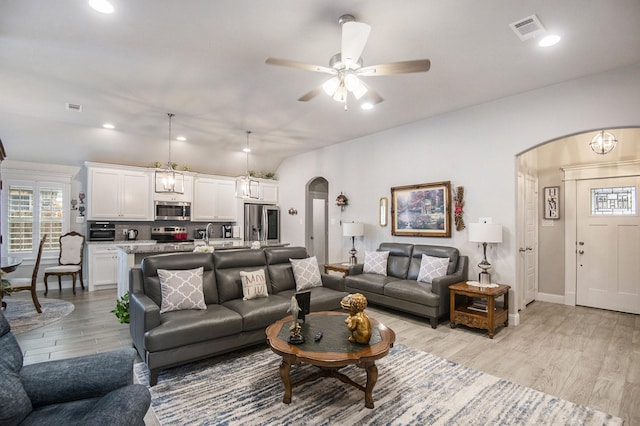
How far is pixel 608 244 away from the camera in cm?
475

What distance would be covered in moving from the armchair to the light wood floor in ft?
6.46

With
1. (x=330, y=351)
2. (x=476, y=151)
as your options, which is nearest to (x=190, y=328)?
(x=330, y=351)

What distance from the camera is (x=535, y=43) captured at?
9.48ft

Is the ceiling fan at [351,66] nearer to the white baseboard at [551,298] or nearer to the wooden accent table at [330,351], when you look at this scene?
the wooden accent table at [330,351]

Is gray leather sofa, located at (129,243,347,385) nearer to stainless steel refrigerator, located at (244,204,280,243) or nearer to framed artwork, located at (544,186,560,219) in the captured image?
stainless steel refrigerator, located at (244,204,280,243)

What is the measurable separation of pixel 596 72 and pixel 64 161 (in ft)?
28.3

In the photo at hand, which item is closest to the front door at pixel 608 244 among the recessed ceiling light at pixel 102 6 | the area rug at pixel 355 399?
the area rug at pixel 355 399

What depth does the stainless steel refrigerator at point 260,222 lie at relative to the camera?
7.98m

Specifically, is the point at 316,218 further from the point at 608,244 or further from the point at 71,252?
the point at 608,244

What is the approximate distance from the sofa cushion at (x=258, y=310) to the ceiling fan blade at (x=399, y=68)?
7.89ft

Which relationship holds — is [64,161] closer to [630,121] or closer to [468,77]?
[468,77]

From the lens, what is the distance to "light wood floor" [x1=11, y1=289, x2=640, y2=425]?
261 cm

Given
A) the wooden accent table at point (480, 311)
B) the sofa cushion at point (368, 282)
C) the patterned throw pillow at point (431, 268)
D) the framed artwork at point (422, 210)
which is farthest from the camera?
the framed artwork at point (422, 210)

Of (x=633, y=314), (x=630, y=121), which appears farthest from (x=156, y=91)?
(x=633, y=314)
